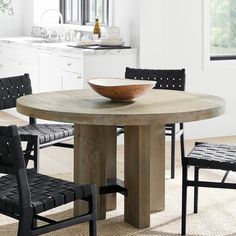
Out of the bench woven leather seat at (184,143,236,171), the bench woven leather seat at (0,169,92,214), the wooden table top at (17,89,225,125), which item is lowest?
the bench woven leather seat at (0,169,92,214)

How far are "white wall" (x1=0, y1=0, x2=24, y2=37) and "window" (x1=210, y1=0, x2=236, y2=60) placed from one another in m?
3.16

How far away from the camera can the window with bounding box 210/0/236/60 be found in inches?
268

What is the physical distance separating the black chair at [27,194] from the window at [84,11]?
4.35 metres

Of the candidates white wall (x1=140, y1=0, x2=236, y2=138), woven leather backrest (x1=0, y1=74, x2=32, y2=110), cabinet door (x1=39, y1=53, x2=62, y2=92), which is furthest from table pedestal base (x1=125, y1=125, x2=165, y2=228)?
cabinet door (x1=39, y1=53, x2=62, y2=92)

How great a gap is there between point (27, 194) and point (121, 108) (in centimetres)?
85

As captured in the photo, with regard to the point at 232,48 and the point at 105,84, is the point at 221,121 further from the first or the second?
the point at 105,84

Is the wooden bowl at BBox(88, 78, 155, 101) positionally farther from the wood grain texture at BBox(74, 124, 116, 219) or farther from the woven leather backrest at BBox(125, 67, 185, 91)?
the woven leather backrest at BBox(125, 67, 185, 91)

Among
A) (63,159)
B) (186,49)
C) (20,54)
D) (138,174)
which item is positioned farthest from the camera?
(20,54)

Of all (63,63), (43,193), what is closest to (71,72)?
(63,63)

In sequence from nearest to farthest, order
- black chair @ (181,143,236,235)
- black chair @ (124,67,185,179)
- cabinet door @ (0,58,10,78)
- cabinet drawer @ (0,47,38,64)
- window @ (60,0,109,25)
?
1. black chair @ (181,143,236,235)
2. black chair @ (124,67,185,179)
3. cabinet drawer @ (0,47,38,64)
4. window @ (60,0,109,25)
5. cabinet door @ (0,58,10,78)

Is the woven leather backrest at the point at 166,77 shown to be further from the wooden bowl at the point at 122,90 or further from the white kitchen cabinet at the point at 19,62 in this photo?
the white kitchen cabinet at the point at 19,62

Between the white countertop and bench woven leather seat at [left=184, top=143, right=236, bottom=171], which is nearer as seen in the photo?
bench woven leather seat at [left=184, top=143, right=236, bottom=171]

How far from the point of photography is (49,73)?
693cm

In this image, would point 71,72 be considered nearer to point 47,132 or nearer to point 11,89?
point 11,89
